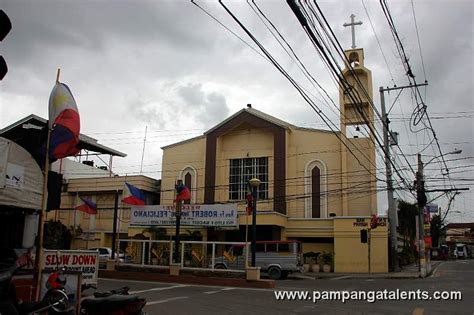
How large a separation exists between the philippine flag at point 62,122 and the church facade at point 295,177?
84.1 feet

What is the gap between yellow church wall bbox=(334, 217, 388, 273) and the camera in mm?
32219

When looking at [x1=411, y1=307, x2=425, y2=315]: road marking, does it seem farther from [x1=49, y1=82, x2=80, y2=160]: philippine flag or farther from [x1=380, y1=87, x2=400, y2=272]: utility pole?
[x1=380, y1=87, x2=400, y2=272]: utility pole

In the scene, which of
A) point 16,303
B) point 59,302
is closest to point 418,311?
point 59,302

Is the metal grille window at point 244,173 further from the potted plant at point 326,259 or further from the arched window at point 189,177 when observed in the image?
the potted plant at point 326,259

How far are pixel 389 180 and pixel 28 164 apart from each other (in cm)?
2654

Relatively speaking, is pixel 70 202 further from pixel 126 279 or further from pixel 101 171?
pixel 126 279

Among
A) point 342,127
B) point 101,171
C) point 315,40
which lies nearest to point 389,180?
point 342,127

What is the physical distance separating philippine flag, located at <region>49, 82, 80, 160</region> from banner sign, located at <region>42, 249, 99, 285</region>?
2555mm

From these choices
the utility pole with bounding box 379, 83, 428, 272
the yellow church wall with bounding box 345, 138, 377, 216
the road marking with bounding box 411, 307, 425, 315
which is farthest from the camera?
the yellow church wall with bounding box 345, 138, 377, 216

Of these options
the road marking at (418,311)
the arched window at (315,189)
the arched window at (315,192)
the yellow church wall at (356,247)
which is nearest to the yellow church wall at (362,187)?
the arched window at (315,189)

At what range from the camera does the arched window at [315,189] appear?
1390 inches

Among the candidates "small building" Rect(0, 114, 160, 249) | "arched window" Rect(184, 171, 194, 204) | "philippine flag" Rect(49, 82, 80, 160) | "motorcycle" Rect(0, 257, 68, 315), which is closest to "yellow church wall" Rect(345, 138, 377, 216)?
"arched window" Rect(184, 171, 194, 204)

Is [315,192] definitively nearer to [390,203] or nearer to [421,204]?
[390,203]

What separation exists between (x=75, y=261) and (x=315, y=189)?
26.6 metres
